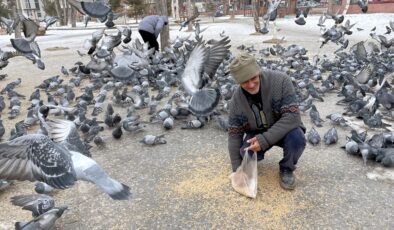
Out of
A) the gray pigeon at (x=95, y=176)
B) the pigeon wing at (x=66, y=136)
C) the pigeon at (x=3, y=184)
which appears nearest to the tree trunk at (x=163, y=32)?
the pigeon wing at (x=66, y=136)

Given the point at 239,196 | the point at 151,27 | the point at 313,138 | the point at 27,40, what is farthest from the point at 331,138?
the point at 151,27

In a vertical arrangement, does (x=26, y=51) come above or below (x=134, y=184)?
above

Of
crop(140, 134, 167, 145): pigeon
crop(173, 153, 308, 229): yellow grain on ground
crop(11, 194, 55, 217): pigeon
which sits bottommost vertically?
crop(173, 153, 308, 229): yellow grain on ground

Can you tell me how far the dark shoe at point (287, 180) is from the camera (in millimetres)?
3027

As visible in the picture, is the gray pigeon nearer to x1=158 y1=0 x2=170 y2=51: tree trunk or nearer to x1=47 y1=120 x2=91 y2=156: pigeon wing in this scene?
x1=47 y1=120 x2=91 y2=156: pigeon wing

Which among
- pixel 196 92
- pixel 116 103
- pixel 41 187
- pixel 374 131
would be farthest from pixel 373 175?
pixel 116 103

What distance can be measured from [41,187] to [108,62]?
497cm

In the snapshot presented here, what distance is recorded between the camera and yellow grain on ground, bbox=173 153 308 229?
273cm

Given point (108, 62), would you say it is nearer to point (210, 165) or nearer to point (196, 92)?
point (196, 92)

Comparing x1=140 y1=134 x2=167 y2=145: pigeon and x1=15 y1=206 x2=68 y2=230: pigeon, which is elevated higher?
x1=15 y1=206 x2=68 y2=230: pigeon

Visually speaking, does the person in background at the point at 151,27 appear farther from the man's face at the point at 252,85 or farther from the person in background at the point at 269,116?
the man's face at the point at 252,85

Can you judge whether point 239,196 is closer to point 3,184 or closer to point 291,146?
point 291,146

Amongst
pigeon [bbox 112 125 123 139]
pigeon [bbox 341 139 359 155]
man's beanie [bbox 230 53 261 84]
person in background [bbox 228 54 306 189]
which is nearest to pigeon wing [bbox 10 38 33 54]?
pigeon [bbox 112 125 123 139]

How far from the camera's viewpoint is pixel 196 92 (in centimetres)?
442
